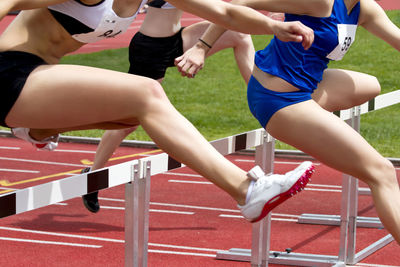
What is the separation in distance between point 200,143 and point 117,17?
0.66m

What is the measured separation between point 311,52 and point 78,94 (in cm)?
121

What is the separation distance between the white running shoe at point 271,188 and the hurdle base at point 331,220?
3.64 m

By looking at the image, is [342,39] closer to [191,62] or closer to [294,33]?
[191,62]

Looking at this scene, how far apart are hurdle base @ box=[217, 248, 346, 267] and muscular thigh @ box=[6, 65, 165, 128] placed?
2.59 metres

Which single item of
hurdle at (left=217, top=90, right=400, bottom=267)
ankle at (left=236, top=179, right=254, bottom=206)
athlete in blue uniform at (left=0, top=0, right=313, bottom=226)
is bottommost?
hurdle at (left=217, top=90, right=400, bottom=267)

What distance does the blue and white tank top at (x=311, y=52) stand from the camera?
3717mm

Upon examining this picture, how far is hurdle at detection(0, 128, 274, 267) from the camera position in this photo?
274 cm

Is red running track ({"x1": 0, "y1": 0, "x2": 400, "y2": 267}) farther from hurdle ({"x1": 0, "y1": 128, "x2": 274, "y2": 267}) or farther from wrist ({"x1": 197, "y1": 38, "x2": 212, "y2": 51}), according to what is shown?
hurdle ({"x1": 0, "y1": 128, "x2": 274, "y2": 267})

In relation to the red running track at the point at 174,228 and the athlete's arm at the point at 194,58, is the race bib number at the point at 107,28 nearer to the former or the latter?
the athlete's arm at the point at 194,58

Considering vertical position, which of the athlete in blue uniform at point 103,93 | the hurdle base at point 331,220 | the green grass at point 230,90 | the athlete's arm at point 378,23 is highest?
the athlete's arm at point 378,23

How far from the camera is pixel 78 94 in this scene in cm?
306

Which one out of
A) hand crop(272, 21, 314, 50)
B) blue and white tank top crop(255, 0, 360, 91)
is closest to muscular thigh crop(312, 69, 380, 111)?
blue and white tank top crop(255, 0, 360, 91)

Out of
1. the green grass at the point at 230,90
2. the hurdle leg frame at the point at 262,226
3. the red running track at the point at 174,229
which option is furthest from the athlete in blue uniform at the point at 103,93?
the green grass at the point at 230,90

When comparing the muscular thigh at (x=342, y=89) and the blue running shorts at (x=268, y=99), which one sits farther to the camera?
the muscular thigh at (x=342, y=89)
